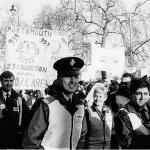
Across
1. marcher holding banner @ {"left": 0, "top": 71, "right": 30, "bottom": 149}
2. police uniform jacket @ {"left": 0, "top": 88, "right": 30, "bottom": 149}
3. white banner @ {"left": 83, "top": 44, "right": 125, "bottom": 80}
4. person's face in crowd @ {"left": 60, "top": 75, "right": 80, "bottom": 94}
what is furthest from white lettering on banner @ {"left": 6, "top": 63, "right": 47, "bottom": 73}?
white banner @ {"left": 83, "top": 44, "right": 125, "bottom": 80}

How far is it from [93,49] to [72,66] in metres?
6.10

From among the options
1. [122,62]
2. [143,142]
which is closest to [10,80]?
[143,142]

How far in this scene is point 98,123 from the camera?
4.62 m

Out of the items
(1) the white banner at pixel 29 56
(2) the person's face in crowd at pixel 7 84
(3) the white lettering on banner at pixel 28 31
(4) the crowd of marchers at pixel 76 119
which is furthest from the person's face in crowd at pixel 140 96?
(3) the white lettering on banner at pixel 28 31

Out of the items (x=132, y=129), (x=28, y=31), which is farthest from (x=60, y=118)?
(x=28, y=31)

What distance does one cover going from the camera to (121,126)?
11.7 feet

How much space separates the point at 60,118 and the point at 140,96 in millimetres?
1080

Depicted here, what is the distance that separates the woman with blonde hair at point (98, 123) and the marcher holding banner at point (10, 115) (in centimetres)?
97

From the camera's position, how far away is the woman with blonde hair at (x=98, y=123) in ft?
15.1

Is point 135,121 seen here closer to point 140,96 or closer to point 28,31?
point 140,96

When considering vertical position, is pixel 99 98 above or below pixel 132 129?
above

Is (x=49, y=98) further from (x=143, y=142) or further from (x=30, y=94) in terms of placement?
(x=30, y=94)

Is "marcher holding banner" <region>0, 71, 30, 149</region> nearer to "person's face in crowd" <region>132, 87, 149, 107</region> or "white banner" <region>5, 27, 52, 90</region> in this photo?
"white banner" <region>5, 27, 52, 90</region>

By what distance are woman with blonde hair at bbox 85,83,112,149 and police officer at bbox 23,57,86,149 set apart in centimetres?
127
